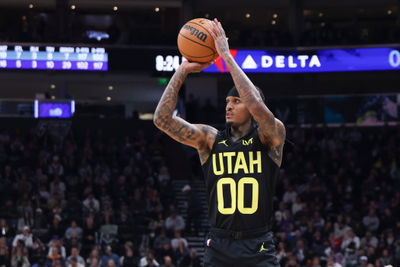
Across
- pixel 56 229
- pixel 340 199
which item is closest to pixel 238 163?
pixel 56 229

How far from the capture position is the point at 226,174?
4.61 metres

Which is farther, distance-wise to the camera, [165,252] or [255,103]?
[165,252]

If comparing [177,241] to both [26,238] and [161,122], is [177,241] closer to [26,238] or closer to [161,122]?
[26,238]

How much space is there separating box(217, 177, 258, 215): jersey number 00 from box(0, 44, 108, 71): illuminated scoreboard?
18027 mm

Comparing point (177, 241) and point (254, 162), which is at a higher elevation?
point (254, 162)

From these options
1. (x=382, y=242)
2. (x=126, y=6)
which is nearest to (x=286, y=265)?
(x=382, y=242)

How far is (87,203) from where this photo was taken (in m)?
19.1

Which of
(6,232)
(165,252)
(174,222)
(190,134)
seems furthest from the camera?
(174,222)

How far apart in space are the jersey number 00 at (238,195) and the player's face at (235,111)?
0.40 meters

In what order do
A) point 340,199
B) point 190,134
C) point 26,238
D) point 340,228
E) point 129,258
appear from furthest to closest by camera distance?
point 340,199 → point 340,228 → point 26,238 → point 129,258 → point 190,134

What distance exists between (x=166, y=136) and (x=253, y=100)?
20350 mm

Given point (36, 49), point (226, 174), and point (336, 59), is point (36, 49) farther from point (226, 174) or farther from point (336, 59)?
point (226, 174)

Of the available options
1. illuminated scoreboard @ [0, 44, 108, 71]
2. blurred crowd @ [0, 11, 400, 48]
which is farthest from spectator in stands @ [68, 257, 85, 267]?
blurred crowd @ [0, 11, 400, 48]

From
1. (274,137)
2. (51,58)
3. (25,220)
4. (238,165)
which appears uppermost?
(51,58)
